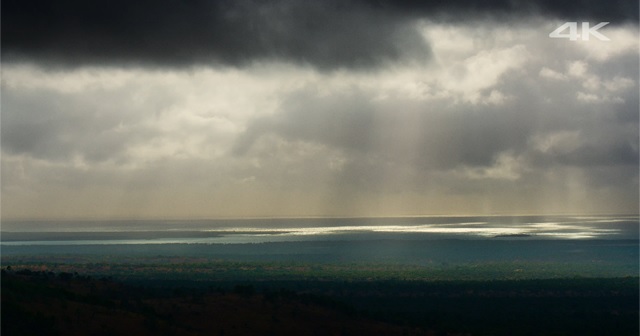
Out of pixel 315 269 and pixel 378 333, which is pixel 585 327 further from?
pixel 315 269

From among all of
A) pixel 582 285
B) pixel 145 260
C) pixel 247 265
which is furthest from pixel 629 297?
pixel 145 260

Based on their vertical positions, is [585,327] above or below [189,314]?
below

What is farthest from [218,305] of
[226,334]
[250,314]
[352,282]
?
→ [352,282]

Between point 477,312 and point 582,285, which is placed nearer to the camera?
point 477,312

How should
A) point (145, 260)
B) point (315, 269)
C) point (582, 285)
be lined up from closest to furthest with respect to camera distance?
point (582, 285) → point (315, 269) → point (145, 260)

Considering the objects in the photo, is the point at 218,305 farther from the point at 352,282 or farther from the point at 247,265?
the point at 247,265

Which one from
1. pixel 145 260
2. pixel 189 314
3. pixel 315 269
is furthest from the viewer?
pixel 145 260
